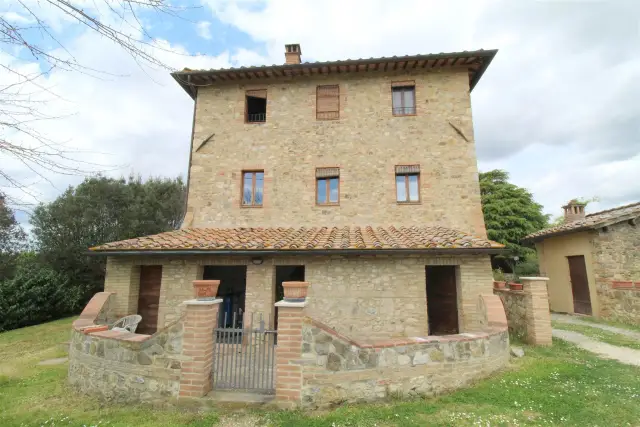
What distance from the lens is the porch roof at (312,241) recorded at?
7828 millimetres

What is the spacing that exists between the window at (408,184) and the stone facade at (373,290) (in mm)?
2865

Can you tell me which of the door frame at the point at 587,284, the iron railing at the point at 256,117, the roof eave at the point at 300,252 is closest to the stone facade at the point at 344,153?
the iron railing at the point at 256,117

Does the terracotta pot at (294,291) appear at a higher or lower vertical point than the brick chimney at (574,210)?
lower

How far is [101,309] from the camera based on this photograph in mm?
8289

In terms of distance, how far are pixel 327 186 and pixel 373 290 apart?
416 centimetres

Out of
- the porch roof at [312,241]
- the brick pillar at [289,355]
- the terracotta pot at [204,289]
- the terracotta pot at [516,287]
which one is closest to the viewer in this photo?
the brick pillar at [289,355]

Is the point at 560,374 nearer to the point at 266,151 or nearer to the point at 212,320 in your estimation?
the point at 212,320

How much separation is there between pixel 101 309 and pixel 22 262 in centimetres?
1471

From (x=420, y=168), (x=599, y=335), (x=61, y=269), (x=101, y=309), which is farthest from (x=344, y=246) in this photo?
(x=61, y=269)

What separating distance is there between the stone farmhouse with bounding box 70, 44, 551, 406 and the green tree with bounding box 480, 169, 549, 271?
54.5ft

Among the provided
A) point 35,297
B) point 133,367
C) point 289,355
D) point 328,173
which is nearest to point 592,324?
point 328,173

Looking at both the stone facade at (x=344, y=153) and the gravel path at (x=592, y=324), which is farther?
the stone facade at (x=344, y=153)

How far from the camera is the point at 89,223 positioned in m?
18.4

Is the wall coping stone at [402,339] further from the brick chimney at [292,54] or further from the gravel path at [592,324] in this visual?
the brick chimney at [292,54]
